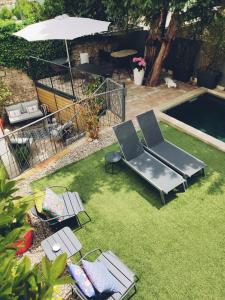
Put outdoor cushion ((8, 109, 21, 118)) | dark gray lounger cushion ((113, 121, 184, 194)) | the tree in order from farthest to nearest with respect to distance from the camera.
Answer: outdoor cushion ((8, 109, 21, 118)) < the tree < dark gray lounger cushion ((113, 121, 184, 194))

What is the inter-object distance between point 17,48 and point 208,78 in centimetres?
994

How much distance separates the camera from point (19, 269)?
6.57ft

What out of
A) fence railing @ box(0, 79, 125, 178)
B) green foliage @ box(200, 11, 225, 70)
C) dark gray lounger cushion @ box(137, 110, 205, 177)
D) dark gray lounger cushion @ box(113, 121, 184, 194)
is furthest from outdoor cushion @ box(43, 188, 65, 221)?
green foliage @ box(200, 11, 225, 70)

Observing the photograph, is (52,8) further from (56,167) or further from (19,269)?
(19,269)

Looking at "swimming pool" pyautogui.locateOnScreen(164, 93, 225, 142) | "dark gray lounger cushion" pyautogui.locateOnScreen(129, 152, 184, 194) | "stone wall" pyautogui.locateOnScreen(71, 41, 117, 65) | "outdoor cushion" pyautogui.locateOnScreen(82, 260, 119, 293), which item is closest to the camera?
"outdoor cushion" pyautogui.locateOnScreen(82, 260, 119, 293)

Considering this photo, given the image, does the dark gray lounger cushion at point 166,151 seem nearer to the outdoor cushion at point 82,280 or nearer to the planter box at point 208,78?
the outdoor cushion at point 82,280

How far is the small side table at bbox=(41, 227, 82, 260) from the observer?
5.59m

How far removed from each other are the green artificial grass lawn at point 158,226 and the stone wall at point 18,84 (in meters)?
7.97

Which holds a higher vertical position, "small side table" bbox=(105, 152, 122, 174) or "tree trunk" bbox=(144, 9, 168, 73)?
"tree trunk" bbox=(144, 9, 168, 73)

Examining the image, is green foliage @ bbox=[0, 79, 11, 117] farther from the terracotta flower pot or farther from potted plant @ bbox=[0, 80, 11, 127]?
the terracotta flower pot

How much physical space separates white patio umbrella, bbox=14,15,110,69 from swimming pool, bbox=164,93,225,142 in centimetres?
480

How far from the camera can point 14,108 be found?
14.5 metres

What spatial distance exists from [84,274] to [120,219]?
237 centimetres

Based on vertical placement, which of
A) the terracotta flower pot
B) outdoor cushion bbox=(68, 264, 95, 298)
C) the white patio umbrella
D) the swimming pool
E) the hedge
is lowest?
the swimming pool
